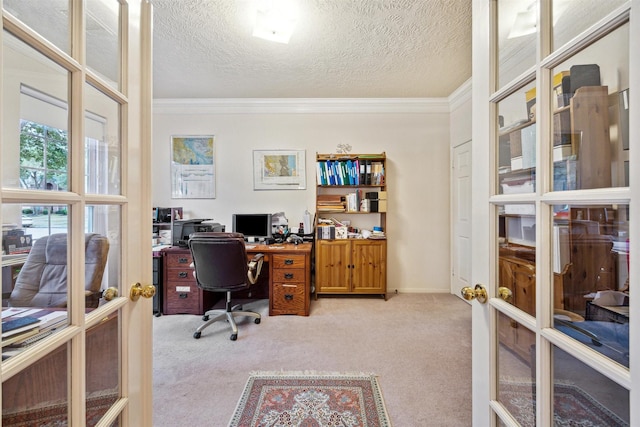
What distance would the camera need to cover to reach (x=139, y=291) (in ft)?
2.88

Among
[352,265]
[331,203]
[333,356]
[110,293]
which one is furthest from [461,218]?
[110,293]

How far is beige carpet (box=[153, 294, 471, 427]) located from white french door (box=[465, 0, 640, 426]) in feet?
3.03

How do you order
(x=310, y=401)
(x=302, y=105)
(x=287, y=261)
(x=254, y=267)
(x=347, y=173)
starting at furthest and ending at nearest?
(x=302, y=105) → (x=347, y=173) → (x=287, y=261) → (x=254, y=267) → (x=310, y=401)

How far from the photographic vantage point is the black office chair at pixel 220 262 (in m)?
2.37

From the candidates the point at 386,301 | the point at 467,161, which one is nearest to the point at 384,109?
the point at 467,161

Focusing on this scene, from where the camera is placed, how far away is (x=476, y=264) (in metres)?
0.92

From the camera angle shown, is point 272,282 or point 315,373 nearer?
point 315,373

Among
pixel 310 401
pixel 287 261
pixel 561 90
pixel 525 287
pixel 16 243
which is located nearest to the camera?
pixel 16 243

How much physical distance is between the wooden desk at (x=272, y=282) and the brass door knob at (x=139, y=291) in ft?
6.40

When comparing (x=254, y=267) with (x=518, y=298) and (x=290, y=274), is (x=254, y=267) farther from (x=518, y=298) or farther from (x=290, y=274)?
(x=518, y=298)

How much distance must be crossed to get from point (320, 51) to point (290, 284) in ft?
7.74

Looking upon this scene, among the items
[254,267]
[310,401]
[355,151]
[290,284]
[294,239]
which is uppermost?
[355,151]

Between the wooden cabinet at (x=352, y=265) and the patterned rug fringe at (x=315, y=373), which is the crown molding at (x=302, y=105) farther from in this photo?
the patterned rug fringe at (x=315, y=373)

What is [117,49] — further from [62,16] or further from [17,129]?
[17,129]
